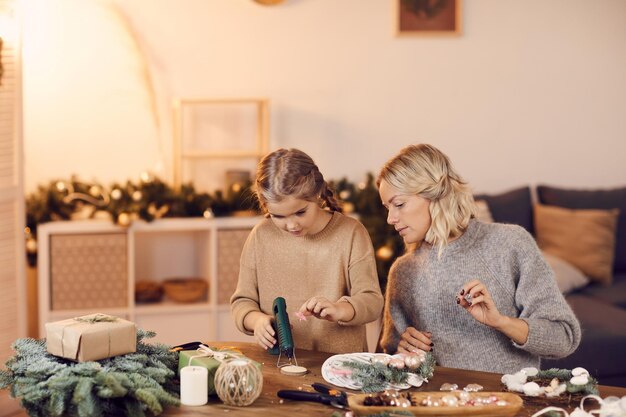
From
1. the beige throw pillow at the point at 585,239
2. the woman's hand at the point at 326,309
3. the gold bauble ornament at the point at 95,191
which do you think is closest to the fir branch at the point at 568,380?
the woman's hand at the point at 326,309

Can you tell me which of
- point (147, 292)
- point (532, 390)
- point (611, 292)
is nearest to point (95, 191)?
point (147, 292)

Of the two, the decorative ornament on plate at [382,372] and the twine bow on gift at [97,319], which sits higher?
the twine bow on gift at [97,319]

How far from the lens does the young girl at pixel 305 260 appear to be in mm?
2396

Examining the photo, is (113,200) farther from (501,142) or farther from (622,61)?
(622,61)

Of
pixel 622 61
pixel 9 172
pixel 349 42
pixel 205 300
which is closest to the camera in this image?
pixel 9 172

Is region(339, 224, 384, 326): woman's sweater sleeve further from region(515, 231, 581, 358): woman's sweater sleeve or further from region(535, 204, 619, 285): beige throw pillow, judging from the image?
region(535, 204, 619, 285): beige throw pillow

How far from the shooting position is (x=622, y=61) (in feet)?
16.2

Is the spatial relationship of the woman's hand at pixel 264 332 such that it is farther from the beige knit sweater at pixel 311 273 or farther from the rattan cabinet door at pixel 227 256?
the rattan cabinet door at pixel 227 256

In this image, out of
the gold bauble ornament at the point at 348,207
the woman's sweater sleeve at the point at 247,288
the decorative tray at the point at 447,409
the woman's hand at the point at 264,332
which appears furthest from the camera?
the gold bauble ornament at the point at 348,207

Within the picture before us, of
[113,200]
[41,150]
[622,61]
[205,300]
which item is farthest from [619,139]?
[41,150]

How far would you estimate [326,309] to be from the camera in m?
2.19

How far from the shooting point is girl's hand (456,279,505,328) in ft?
6.87

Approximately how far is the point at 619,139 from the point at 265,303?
3.16 meters

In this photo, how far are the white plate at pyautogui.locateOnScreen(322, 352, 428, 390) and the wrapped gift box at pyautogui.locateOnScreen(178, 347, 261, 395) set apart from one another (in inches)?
7.6
